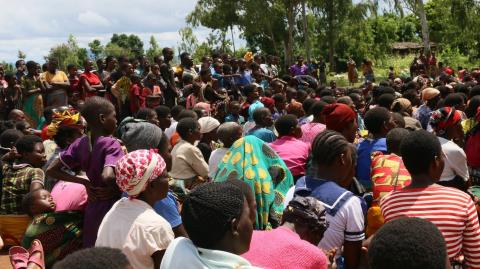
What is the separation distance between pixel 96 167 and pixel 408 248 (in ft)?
8.23

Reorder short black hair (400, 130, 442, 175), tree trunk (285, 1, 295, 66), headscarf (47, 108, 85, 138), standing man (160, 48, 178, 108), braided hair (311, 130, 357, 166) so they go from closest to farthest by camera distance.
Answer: short black hair (400, 130, 442, 175) < braided hair (311, 130, 357, 166) < headscarf (47, 108, 85, 138) < standing man (160, 48, 178, 108) < tree trunk (285, 1, 295, 66)

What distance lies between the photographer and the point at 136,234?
311 cm

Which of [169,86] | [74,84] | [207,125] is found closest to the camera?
[207,125]

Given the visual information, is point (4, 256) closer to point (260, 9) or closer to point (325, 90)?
point (325, 90)

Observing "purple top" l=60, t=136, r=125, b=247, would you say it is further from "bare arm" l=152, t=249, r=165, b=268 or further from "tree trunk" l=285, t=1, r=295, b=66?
"tree trunk" l=285, t=1, r=295, b=66

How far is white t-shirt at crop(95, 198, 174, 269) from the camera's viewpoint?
3.09 m

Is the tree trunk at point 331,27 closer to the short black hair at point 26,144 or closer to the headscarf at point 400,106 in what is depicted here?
the headscarf at point 400,106

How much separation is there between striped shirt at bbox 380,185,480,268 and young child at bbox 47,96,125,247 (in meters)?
1.97

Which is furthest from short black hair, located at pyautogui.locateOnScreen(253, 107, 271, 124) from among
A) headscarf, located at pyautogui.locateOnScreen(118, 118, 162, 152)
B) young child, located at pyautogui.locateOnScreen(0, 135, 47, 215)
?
headscarf, located at pyautogui.locateOnScreen(118, 118, 162, 152)

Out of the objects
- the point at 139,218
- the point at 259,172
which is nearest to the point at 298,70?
the point at 259,172

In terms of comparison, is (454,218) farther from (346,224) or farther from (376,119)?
(376,119)

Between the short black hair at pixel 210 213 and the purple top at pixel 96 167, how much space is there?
5.38 feet

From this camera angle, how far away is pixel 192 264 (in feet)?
7.34

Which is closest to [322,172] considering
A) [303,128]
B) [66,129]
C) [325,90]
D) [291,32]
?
[66,129]
